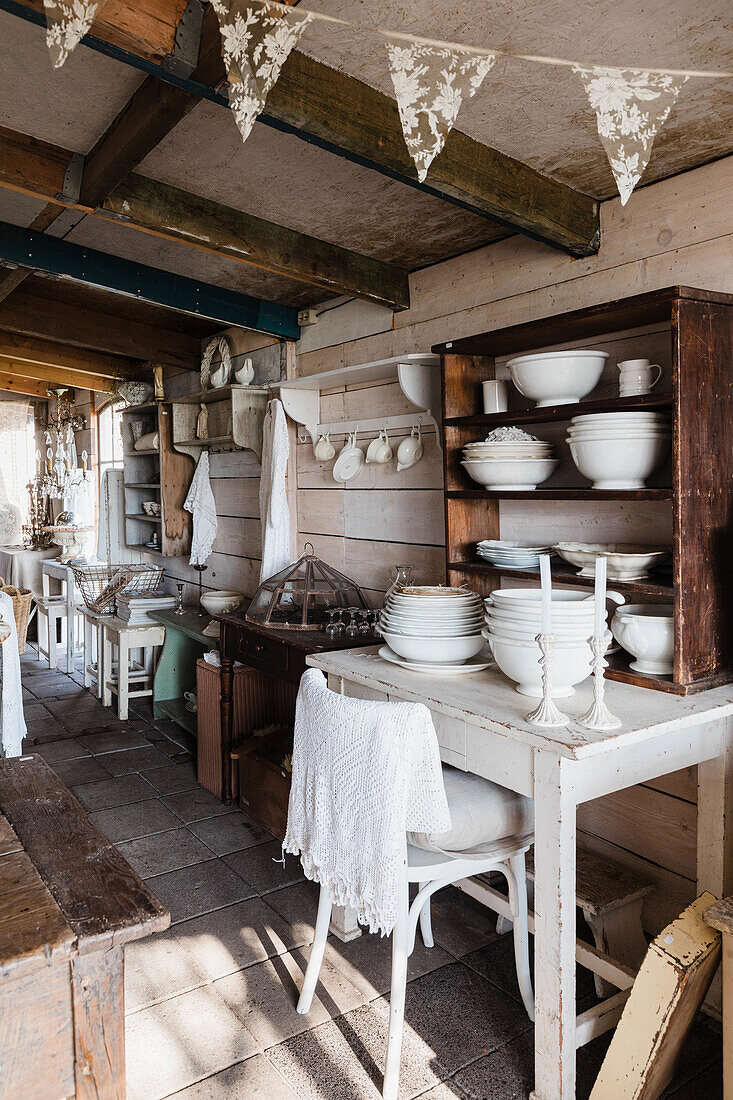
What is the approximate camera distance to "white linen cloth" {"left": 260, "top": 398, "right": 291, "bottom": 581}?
339cm

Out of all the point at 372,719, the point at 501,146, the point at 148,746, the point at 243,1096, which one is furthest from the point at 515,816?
the point at 148,746

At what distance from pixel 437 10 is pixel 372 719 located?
1.38 m

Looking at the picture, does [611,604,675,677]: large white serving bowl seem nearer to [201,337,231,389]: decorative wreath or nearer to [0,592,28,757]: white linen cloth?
[0,592,28,757]: white linen cloth

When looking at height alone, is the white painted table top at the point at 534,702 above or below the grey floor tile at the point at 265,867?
above

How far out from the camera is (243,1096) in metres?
1.68

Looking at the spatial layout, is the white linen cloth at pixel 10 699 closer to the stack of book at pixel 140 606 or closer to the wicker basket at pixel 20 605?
the stack of book at pixel 140 606

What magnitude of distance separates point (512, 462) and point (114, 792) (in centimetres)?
237

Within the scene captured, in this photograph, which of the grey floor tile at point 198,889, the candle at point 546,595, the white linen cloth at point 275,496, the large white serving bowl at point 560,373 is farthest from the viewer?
the white linen cloth at point 275,496

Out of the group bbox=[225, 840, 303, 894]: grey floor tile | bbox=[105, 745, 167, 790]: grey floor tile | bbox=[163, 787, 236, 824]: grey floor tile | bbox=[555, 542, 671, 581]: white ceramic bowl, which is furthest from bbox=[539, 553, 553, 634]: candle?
bbox=[105, 745, 167, 790]: grey floor tile

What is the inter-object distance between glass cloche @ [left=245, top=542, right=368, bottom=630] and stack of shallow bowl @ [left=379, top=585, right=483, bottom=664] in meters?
0.79

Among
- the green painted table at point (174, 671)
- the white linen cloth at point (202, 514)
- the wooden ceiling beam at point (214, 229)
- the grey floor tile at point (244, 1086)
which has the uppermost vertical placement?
the wooden ceiling beam at point (214, 229)

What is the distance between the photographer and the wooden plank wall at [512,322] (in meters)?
1.92

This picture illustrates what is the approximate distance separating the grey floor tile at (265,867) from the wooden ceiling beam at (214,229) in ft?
6.85

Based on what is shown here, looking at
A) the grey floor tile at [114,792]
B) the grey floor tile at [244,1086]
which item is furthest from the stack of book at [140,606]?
the grey floor tile at [244,1086]
